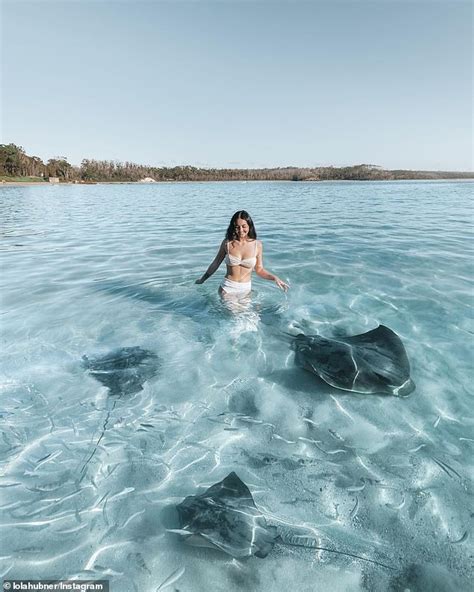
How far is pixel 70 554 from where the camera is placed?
2.20m

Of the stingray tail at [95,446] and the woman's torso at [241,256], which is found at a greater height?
the woman's torso at [241,256]

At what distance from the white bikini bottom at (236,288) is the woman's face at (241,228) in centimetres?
92

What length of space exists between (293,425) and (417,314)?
12.4 ft

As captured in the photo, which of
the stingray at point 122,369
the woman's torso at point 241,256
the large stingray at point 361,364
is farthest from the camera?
the woman's torso at point 241,256

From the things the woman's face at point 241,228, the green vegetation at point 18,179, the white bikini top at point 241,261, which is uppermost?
the green vegetation at point 18,179

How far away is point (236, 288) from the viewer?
595 centimetres

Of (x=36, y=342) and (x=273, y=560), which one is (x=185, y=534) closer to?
(x=273, y=560)

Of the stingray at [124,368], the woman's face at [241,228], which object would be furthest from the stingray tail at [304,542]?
the woman's face at [241,228]

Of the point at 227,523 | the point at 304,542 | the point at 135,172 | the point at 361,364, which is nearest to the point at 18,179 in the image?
the point at 135,172

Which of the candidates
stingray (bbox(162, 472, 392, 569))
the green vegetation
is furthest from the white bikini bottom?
the green vegetation

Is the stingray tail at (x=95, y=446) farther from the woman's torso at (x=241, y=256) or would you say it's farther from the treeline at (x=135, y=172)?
the treeline at (x=135, y=172)

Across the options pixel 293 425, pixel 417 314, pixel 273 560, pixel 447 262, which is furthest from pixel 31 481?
pixel 447 262

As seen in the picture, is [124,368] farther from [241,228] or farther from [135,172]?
[135,172]

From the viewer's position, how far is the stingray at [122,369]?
3814 mm
